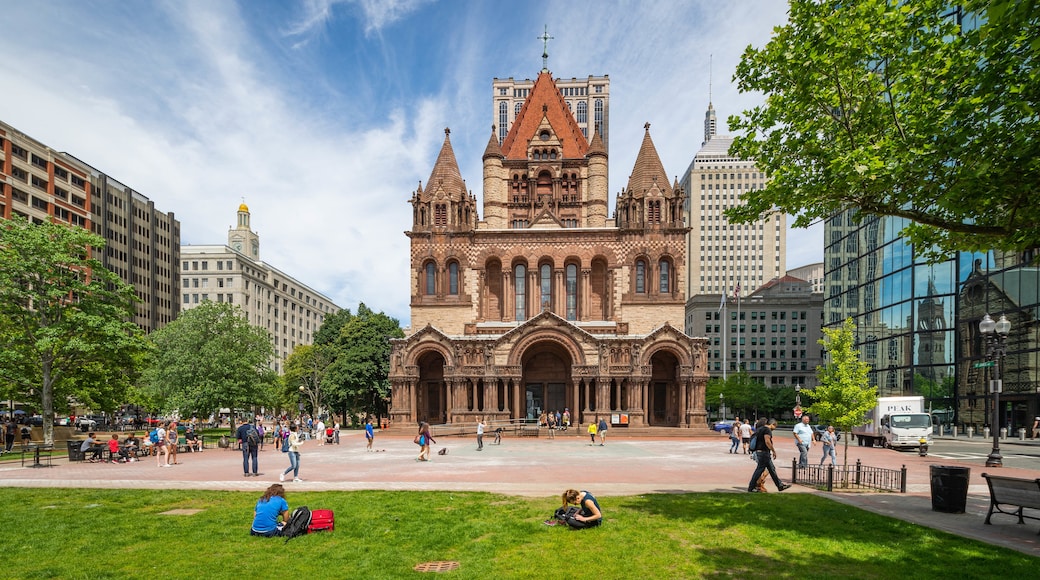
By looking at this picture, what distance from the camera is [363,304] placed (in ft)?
A: 202

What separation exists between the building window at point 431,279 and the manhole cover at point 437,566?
4284cm

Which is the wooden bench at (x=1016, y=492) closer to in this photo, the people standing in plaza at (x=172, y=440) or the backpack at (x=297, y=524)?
the backpack at (x=297, y=524)

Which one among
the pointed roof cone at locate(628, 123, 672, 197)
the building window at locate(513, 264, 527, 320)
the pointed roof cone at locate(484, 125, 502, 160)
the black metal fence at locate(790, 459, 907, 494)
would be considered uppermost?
the pointed roof cone at locate(484, 125, 502, 160)

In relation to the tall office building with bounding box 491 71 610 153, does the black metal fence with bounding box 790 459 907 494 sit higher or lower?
lower

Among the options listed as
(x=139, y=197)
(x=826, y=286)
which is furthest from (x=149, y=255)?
(x=826, y=286)

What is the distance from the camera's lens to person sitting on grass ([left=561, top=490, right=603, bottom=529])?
10.6 m

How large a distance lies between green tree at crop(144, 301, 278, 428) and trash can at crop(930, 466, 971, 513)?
118 ft

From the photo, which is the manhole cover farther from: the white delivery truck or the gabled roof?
the gabled roof

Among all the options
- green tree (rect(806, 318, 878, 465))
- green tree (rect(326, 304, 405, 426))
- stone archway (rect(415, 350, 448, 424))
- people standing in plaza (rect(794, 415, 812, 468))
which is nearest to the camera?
green tree (rect(806, 318, 878, 465))

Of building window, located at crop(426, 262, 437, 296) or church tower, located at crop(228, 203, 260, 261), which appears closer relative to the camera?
building window, located at crop(426, 262, 437, 296)

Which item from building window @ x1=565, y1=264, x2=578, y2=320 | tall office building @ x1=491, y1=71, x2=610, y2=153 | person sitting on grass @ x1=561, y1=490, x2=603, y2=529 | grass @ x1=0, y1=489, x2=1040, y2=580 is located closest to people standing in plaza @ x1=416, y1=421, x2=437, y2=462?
grass @ x1=0, y1=489, x2=1040, y2=580

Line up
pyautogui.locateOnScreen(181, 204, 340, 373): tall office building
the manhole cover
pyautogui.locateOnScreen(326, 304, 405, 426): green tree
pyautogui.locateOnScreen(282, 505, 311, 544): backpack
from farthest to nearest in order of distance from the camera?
pyautogui.locateOnScreen(181, 204, 340, 373): tall office building
pyautogui.locateOnScreen(326, 304, 405, 426): green tree
pyautogui.locateOnScreen(282, 505, 311, 544): backpack
the manhole cover

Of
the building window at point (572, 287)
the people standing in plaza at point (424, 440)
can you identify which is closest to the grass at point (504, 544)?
the people standing in plaza at point (424, 440)

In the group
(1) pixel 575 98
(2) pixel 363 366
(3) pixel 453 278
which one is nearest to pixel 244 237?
(1) pixel 575 98
